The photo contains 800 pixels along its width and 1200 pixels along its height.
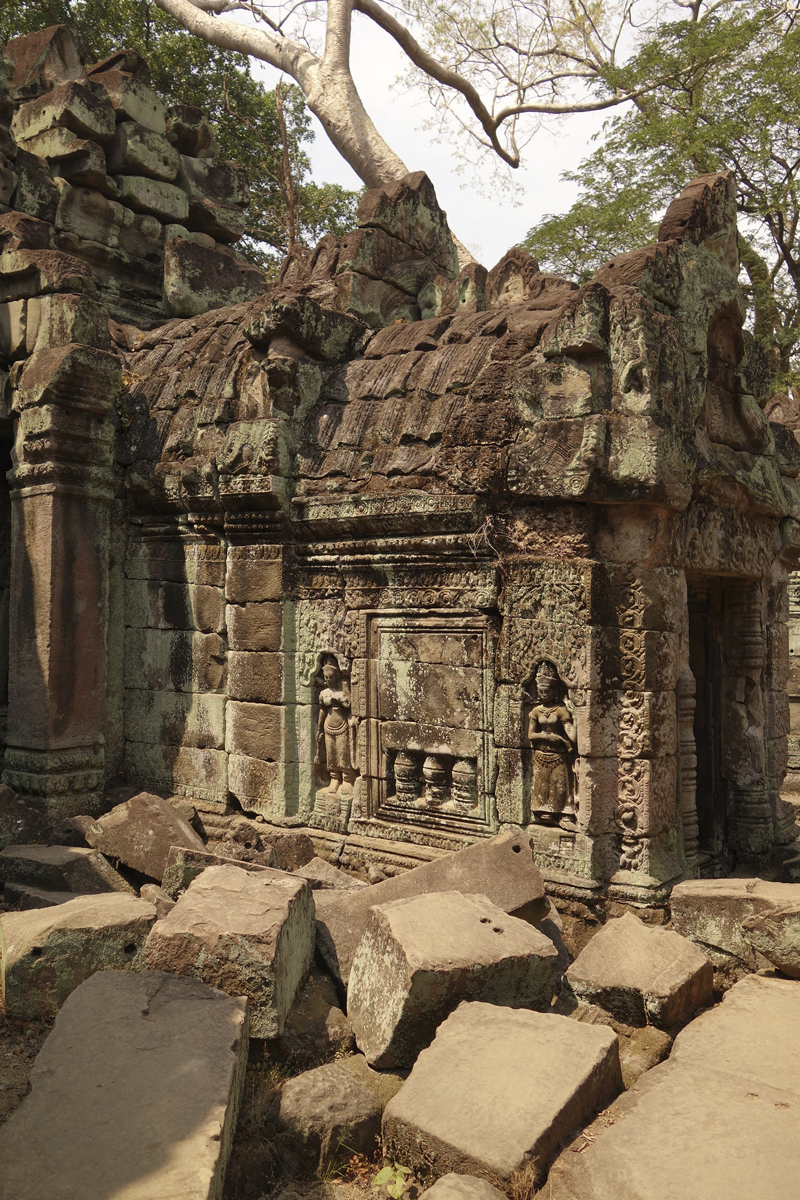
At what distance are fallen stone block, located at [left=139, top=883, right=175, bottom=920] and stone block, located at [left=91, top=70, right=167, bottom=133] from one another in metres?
7.79

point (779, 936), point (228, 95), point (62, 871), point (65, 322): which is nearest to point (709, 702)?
point (779, 936)

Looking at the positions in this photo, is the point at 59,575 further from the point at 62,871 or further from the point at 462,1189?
the point at 462,1189

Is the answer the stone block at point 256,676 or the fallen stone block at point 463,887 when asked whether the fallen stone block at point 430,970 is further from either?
the stone block at point 256,676

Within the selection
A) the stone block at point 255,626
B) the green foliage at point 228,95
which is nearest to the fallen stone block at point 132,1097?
the stone block at point 255,626

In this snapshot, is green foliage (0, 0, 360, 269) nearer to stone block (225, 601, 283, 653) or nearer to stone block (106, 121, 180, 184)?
stone block (106, 121, 180, 184)

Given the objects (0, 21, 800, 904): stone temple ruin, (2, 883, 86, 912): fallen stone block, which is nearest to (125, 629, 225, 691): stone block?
(0, 21, 800, 904): stone temple ruin

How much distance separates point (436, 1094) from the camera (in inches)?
123

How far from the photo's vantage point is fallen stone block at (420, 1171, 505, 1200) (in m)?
2.67

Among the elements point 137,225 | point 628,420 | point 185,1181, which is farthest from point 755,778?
point 137,225

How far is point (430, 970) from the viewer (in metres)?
3.59

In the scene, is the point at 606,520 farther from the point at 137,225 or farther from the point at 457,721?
the point at 137,225

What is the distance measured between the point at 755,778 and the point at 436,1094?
3940 millimetres

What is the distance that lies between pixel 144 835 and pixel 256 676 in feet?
4.33

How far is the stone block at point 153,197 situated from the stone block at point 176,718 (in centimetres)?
513
